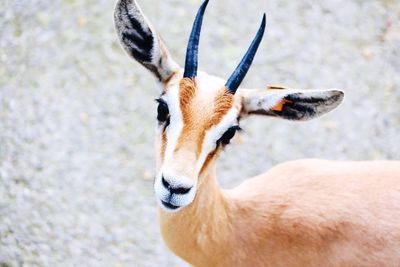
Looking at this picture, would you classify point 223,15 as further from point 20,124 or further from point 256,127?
point 20,124

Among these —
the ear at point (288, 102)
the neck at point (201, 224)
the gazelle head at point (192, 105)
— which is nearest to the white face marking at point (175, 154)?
the gazelle head at point (192, 105)

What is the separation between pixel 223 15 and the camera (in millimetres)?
6996

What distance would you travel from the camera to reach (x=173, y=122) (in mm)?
3428

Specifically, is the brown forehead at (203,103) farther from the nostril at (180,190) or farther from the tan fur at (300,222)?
the tan fur at (300,222)

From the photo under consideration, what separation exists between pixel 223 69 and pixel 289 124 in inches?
34.7

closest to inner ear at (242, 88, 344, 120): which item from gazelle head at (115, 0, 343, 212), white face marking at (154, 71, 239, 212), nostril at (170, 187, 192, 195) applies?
gazelle head at (115, 0, 343, 212)

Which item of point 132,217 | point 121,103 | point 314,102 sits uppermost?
point 314,102

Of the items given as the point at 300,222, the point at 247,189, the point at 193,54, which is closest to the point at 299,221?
the point at 300,222

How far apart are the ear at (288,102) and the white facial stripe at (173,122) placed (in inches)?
16.8

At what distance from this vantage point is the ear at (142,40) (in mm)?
3602

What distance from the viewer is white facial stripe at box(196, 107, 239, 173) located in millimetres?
3396

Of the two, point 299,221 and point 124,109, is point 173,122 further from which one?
point 124,109

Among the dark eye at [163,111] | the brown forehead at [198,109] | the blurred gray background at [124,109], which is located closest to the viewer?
the brown forehead at [198,109]

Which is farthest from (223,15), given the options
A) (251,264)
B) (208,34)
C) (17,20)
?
(251,264)
